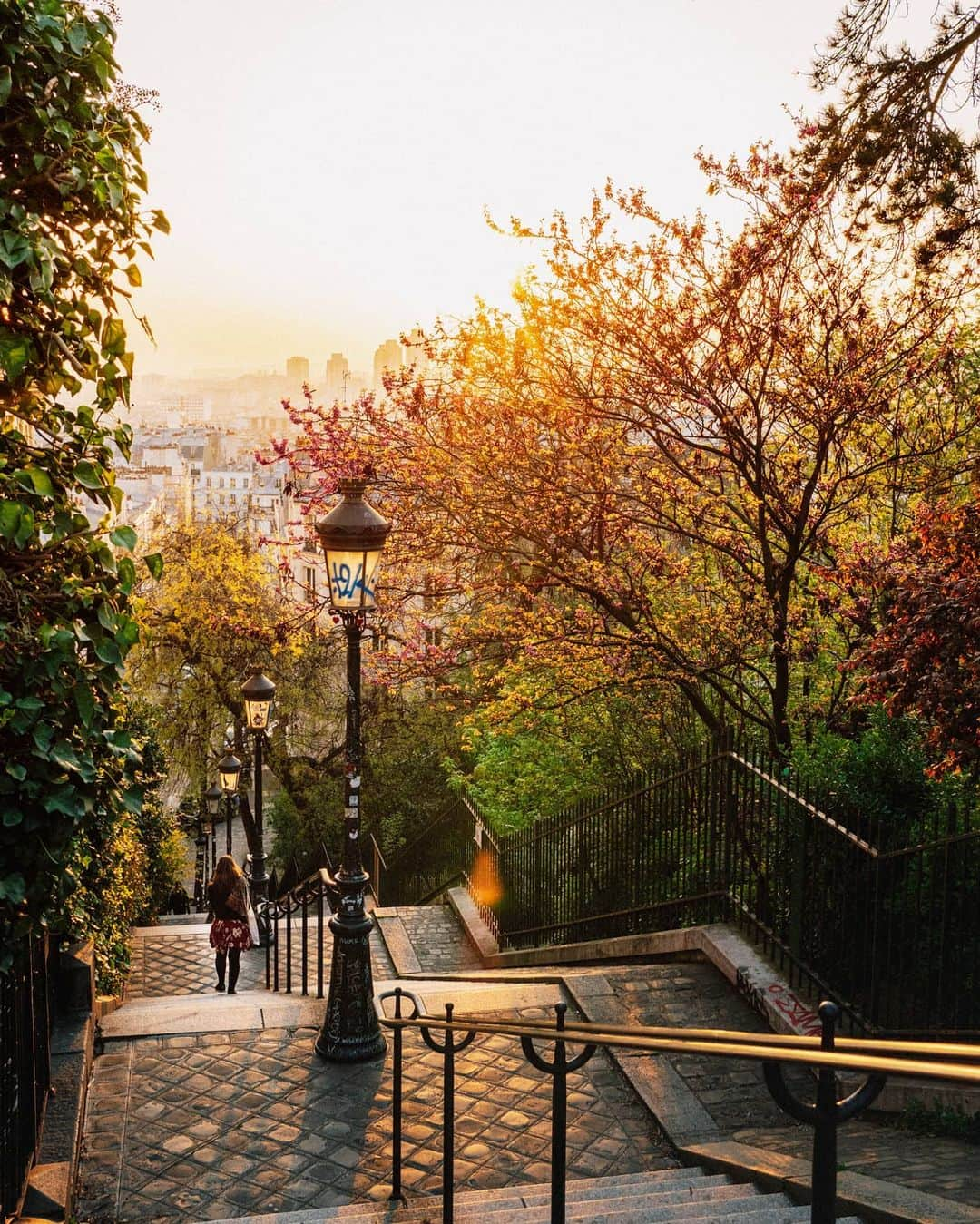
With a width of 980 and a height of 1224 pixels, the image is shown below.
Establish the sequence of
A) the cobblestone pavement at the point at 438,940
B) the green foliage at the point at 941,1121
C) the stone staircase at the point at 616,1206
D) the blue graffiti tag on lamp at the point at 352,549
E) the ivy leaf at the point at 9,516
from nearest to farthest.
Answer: the ivy leaf at the point at 9,516, the stone staircase at the point at 616,1206, the green foliage at the point at 941,1121, the blue graffiti tag on lamp at the point at 352,549, the cobblestone pavement at the point at 438,940

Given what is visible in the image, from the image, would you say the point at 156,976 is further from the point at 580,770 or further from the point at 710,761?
the point at 710,761

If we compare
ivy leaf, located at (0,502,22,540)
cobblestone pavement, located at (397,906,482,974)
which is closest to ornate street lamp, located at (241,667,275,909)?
cobblestone pavement, located at (397,906,482,974)

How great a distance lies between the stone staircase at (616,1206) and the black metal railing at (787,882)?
1503mm

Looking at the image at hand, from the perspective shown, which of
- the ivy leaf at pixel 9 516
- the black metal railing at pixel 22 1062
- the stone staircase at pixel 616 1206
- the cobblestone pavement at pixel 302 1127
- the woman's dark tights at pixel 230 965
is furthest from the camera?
the woman's dark tights at pixel 230 965

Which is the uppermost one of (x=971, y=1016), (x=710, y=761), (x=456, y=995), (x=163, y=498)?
(x=163, y=498)

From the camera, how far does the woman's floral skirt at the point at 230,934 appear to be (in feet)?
36.5

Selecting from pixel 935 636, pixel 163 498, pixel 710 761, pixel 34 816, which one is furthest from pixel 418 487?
pixel 163 498

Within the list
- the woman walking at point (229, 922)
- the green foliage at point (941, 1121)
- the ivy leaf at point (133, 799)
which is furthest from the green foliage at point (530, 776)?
the ivy leaf at point (133, 799)

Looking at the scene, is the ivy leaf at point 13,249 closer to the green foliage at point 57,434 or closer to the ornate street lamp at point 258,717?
the green foliage at point 57,434

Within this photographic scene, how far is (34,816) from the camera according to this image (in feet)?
11.8

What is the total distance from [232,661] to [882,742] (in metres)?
19.6

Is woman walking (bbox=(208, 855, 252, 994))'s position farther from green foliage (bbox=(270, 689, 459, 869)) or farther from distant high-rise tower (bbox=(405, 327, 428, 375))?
green foliage (bbox=(270, 689, 459, 869))

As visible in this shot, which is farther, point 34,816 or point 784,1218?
point 784,1218

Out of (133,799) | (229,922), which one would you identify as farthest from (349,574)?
(229,922)
